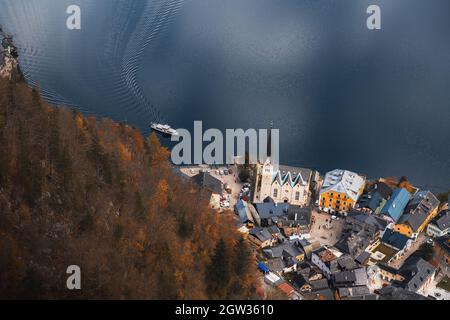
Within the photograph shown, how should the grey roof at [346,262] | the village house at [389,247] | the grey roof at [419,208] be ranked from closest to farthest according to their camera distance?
the grey roof at [346,262] → the village house at [389,247] → the grey roof at [419,208]

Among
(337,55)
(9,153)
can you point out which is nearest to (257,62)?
(337,55)

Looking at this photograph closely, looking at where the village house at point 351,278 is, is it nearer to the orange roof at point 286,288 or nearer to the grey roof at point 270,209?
the orange roof at point 286,288

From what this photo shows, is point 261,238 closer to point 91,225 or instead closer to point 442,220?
point 442,220

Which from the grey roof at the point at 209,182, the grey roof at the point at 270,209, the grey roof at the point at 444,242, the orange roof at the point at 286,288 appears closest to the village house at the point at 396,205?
the grey roof at the point at 444,242

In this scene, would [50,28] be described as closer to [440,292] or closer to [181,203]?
[181,203]

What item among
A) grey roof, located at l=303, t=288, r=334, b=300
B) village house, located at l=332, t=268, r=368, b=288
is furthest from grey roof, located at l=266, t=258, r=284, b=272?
village house, located at l=332, t=268, r=368, b=288

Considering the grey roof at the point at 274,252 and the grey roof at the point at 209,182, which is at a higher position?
the grey roof at the point at 209,182
